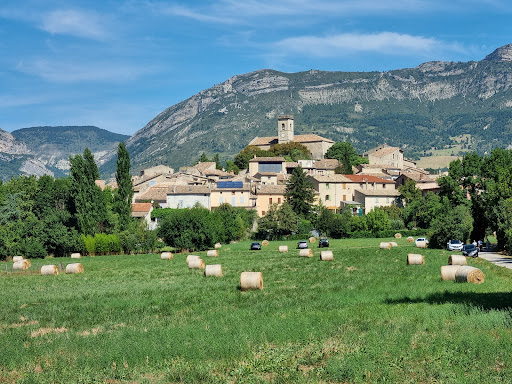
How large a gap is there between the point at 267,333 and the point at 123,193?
67982 mm

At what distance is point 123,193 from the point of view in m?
82.8

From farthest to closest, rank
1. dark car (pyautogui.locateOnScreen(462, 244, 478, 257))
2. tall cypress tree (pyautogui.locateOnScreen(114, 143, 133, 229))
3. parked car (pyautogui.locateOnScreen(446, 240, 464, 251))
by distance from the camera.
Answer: tall cypress tree (pyautogui.locateOnScreen(114, 143, 133, 229)) < parked car (pyautogui.locateOnScreen(446, 240, 464, 251)) < dark car (pyautogui.locateOnScreen(462, 244, 478, 257))

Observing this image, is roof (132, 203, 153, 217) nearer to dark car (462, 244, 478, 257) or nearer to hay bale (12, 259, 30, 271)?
hay bale (12, 259, 30, 271)

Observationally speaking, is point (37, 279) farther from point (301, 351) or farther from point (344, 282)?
point (301, 351)

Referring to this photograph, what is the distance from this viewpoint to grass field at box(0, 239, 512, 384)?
13812 mm

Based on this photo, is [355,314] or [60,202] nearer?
[355,314]

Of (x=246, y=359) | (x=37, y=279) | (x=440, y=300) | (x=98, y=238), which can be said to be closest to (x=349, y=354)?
(x=246, y=359)

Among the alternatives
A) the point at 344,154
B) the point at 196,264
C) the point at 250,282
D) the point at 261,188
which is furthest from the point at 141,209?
the point at 250,282

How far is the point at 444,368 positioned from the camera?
1370 cm

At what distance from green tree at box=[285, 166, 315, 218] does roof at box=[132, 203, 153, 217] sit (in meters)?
24.1

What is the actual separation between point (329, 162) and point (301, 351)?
458ft

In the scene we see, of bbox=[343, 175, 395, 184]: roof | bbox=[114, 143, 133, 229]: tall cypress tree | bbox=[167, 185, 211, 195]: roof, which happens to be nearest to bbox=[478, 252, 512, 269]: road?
bbox=[114, 143, 133, 229]: tall cypress tree

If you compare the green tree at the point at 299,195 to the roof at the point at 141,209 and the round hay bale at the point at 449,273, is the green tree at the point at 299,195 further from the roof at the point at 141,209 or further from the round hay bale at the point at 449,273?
the round hay bale at the point at 449,273

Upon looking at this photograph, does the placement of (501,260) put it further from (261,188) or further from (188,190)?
(261,188)
